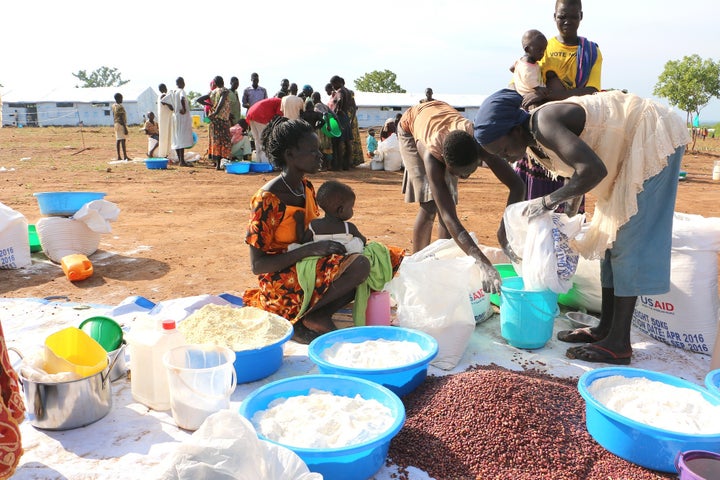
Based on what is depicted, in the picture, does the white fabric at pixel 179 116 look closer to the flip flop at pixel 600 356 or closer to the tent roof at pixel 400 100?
the flip flop at pixel 600 356

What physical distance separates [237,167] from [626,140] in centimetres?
834

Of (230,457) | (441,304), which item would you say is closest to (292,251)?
(441,304)

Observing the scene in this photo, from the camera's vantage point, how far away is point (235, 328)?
2516 mm

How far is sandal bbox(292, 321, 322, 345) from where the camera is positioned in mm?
2836

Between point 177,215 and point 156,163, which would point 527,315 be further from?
point 156,163

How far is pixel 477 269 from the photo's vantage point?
288 cm

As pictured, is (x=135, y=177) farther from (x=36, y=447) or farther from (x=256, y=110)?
(x=36, y=447)

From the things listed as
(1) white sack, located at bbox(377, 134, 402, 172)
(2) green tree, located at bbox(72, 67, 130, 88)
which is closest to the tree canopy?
A: (1) white sack, located at bbox(377, 134, 402, 172)

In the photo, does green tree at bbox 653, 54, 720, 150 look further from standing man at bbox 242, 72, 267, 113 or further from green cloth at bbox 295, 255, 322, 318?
green cloth at bbox 295, 255, 322, 318

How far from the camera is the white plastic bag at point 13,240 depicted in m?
4.00

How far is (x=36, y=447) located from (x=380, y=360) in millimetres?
1284

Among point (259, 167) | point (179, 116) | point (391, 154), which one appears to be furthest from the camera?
point (391, 154)

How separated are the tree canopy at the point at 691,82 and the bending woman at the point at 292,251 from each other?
24125mm

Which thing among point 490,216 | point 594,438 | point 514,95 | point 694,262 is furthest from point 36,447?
point 490,216
